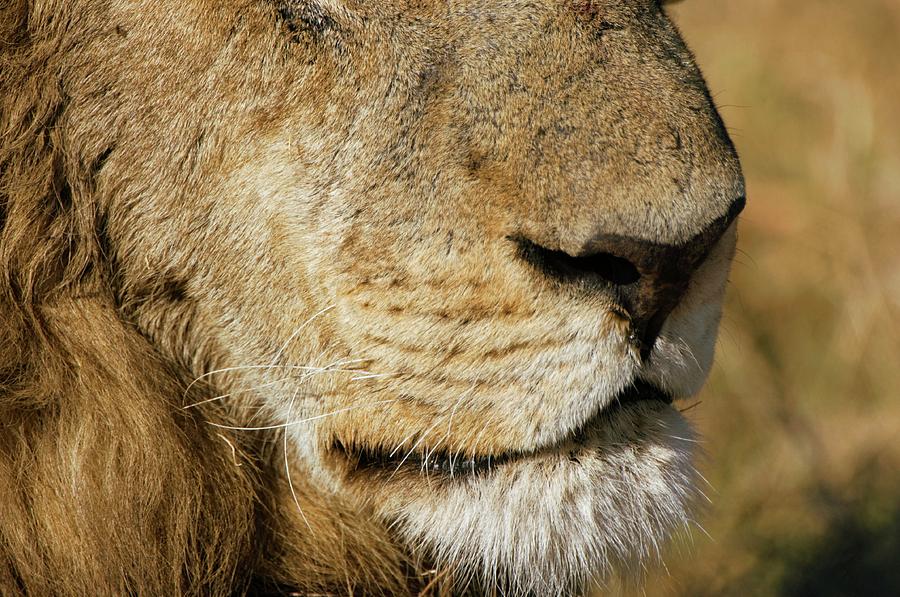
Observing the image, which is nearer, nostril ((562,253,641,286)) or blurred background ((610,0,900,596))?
nostril ((562,253,641,286))

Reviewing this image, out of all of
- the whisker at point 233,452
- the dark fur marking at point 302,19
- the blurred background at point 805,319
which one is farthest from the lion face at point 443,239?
the blurred background at point 805,319

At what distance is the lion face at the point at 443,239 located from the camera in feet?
6.15

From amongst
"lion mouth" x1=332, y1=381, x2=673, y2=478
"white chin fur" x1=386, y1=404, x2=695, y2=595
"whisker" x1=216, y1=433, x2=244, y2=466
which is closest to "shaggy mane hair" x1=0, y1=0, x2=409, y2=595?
"whisker" x1=216, y1=433, x2=244, y2=466

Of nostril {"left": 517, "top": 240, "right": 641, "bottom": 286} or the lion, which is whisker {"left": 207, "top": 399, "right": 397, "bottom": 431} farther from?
nostril {"left": 517, "top": 240, "right": 641, "bottom": 286}

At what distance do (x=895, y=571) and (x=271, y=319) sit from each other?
91.1 inches

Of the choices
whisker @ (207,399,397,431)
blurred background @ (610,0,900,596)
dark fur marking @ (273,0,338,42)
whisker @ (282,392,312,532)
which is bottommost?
blurred background @ (610,0,900,596)

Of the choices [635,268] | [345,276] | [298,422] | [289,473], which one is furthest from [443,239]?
[289,473]

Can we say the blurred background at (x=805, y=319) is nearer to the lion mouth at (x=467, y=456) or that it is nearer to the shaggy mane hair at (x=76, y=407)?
the lion mouth at (x=467, y=456)

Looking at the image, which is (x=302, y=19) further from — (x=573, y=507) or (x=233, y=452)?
(x=573, y=507)

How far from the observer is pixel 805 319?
5.05m

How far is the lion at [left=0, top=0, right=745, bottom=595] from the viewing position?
6.28ft

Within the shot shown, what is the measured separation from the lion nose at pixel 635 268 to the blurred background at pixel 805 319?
2.32 ft

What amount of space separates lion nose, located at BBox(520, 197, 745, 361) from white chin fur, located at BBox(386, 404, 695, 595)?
0.23 meters

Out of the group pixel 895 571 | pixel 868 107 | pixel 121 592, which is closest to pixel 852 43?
pixel 868 107
